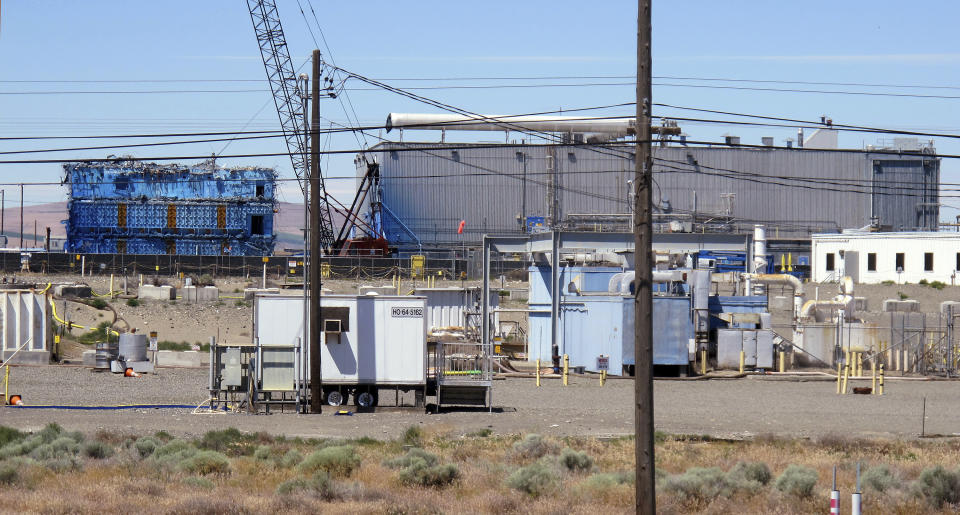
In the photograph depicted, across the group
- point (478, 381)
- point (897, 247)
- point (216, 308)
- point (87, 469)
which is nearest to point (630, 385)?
point (478, 381)

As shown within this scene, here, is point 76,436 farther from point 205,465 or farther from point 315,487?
point 315,487

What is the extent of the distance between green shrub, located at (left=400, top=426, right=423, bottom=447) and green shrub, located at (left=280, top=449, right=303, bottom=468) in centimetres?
277

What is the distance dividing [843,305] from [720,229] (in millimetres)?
31589

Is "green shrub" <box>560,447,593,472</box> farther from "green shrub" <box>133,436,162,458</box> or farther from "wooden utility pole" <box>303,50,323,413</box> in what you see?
"wooden utility pole" <box>303,50,323,413</box>

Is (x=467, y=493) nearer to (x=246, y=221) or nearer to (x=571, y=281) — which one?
(x=571, y=281)

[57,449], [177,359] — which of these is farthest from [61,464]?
[177,359]

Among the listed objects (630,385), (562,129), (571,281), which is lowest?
(630,385)

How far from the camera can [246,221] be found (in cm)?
8419

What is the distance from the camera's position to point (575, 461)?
1794 cm

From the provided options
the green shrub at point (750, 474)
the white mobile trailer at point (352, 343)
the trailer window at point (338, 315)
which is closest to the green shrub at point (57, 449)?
the white mobile trailer at point (352, 343)

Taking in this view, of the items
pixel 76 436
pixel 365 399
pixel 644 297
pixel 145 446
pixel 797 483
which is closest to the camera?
pixel 644 297

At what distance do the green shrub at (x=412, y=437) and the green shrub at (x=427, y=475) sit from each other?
12.5 feet

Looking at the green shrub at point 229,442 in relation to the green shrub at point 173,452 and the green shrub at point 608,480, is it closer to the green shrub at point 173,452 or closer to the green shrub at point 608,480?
the green shrub at point 173,452

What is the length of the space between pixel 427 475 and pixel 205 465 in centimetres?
361
